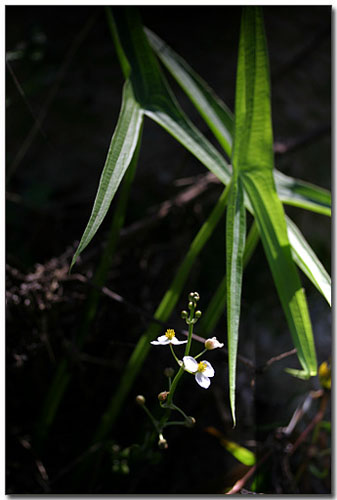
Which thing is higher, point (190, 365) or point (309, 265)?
point (309, 265)

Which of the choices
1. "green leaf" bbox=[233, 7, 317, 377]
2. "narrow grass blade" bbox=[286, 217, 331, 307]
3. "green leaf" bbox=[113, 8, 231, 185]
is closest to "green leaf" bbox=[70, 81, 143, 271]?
"green leaf" bbox=[113, 8, 231, 185]

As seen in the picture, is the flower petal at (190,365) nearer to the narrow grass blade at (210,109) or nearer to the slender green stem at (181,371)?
the slender green stem at (181,371)

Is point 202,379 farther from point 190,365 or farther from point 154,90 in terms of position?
point 154,90

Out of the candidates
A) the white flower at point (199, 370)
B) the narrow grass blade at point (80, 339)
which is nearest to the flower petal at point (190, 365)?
the white flower at point (199, 370)

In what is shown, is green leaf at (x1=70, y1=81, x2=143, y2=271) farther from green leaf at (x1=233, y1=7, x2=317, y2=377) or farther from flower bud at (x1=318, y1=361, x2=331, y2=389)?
flower bud at (x1=318, y1=361, x2=331, y2=389)

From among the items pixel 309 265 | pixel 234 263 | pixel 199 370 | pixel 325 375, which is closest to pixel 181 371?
pixel 199 370
